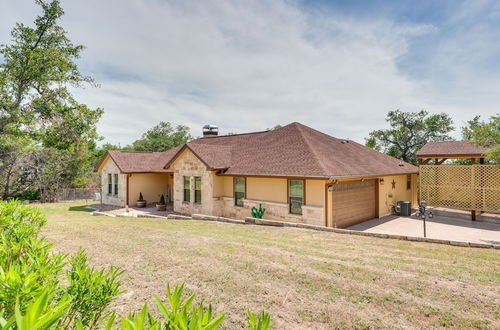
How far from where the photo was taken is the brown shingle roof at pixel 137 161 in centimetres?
2156

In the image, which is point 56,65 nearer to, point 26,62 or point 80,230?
point 26,62

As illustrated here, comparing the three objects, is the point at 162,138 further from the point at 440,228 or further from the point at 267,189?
the point at 440,228

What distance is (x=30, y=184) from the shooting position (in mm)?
27031

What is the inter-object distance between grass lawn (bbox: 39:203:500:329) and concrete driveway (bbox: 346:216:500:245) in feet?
11.4

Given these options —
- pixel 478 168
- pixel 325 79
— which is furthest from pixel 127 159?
pixel 478 168

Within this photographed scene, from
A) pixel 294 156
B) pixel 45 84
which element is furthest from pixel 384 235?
pixel 45 84

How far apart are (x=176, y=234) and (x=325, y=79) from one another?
15.4m

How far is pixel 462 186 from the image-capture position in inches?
603

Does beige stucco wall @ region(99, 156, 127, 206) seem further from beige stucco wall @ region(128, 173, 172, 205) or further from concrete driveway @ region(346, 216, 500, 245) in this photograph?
concrete driveway @ region(346, 216, 500, 245)

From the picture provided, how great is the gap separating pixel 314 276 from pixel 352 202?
970 centimetres

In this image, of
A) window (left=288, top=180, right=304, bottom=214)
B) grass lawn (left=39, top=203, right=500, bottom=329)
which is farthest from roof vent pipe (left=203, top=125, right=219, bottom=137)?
grass lawn (left=39, top=203, right=500, bottom=329)

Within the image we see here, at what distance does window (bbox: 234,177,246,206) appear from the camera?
1633cm

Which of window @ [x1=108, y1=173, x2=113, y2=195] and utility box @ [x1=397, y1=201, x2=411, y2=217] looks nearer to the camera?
utility box @ [x1=397, y1=201, x2=411, y2=217]

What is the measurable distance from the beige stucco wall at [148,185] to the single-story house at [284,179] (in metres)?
0.09
